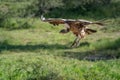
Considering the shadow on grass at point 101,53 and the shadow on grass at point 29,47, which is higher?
the shadow on grass at point 101,53

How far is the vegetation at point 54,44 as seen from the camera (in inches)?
226

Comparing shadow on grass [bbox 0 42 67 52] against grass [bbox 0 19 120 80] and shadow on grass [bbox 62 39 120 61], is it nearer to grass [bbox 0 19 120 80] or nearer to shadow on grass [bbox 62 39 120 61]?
grass [bbox 0 19 120 80]

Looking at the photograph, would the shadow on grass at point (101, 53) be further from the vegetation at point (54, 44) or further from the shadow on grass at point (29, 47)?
the shadow on grass at point (29, 47)

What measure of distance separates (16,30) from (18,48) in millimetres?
3400

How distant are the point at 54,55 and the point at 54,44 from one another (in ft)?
6.78

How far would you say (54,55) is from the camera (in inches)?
364

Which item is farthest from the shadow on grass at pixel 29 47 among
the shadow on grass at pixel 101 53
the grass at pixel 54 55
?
the shadow on grass at pixel 101 53

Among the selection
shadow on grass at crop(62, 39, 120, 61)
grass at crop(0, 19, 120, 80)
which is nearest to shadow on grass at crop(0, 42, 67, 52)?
grass at crop(0, 19, 120, 80)

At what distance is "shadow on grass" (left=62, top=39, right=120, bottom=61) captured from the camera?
9.07 m

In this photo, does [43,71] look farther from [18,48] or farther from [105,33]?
[105,33]

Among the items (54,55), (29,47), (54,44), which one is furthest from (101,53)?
(29,47)

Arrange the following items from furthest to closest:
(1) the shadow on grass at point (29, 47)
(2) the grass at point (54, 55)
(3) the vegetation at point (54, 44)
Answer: (1) the shadow on grass at point (29, 47) → (3) the vegetation at point (54, 44) → (2) the grass at point (54, 55)

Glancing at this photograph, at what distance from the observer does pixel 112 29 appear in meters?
13.5

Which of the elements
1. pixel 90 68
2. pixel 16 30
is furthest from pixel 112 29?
pixel 90 68
